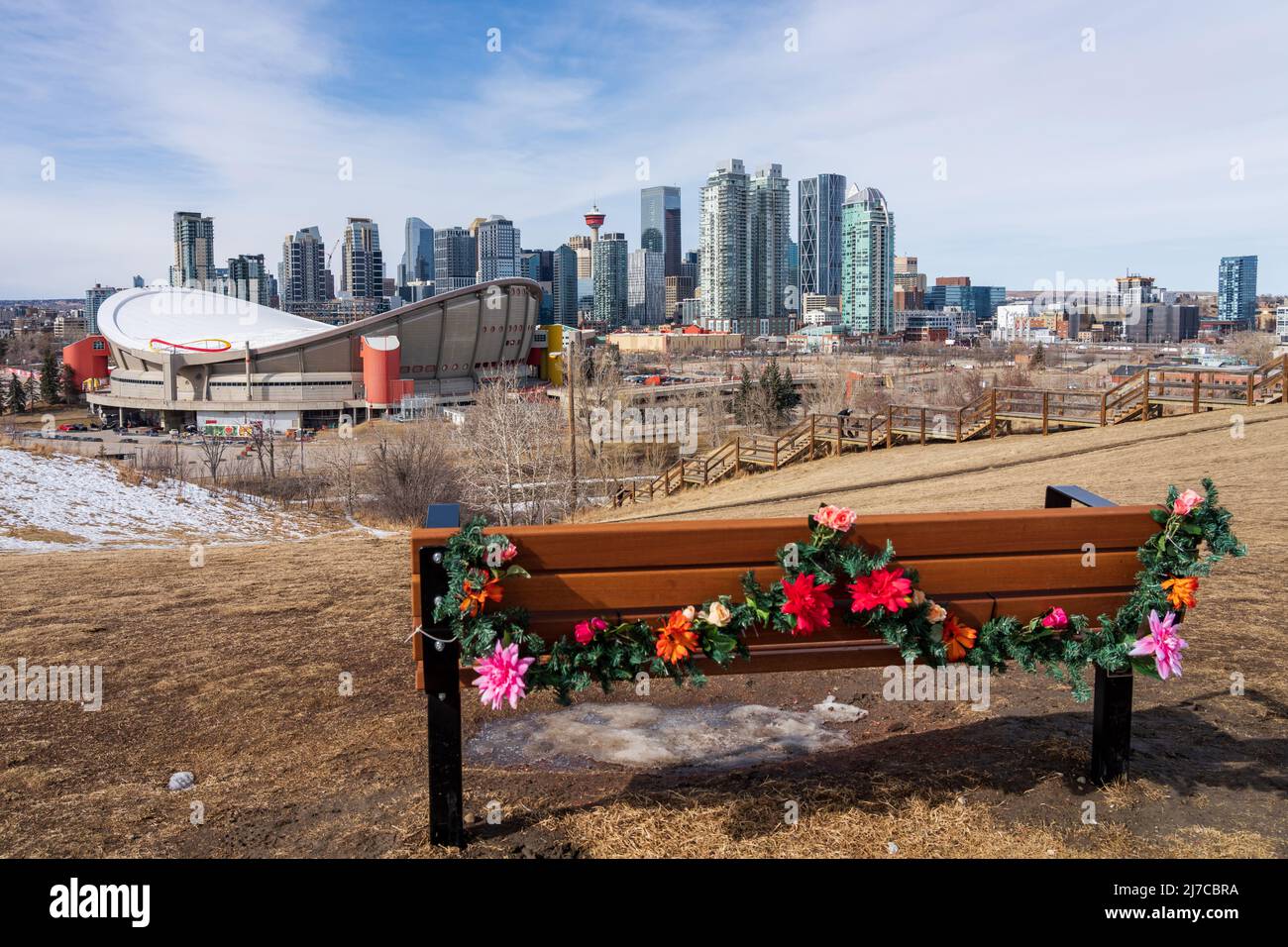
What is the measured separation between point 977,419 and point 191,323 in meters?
73.1

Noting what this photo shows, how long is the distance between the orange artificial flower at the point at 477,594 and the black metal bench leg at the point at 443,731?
0.42 ft

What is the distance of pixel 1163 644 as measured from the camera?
3.52 m

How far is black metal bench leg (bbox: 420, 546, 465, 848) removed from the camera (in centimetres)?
340

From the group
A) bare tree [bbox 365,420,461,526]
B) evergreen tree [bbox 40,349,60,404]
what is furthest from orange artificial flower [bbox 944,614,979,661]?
evergreen tree [bbox 40,349,60,404]

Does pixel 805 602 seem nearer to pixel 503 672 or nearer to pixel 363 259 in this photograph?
pixel 503 672

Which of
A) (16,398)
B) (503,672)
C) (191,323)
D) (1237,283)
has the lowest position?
(503,672)

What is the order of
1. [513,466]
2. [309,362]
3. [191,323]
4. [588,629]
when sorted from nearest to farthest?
[588,629] < [513,466] < [309,362] < [191,323]

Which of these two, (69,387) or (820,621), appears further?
(69,387)

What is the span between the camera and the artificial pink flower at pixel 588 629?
11.1 feet

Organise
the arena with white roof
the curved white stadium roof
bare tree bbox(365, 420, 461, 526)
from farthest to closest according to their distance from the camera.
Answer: the curved white stadium roof → the arena with white roof → bare tree bbox(365, 420, 461, 526)

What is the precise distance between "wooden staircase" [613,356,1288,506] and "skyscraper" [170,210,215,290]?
18665 centimetres

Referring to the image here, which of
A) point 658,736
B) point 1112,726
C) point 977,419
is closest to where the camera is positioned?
point 1112,726

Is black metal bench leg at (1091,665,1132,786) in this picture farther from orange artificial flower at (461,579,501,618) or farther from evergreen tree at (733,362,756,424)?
evergreen tree at (733,362,756,424)

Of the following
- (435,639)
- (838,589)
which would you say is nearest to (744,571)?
(838,589)
